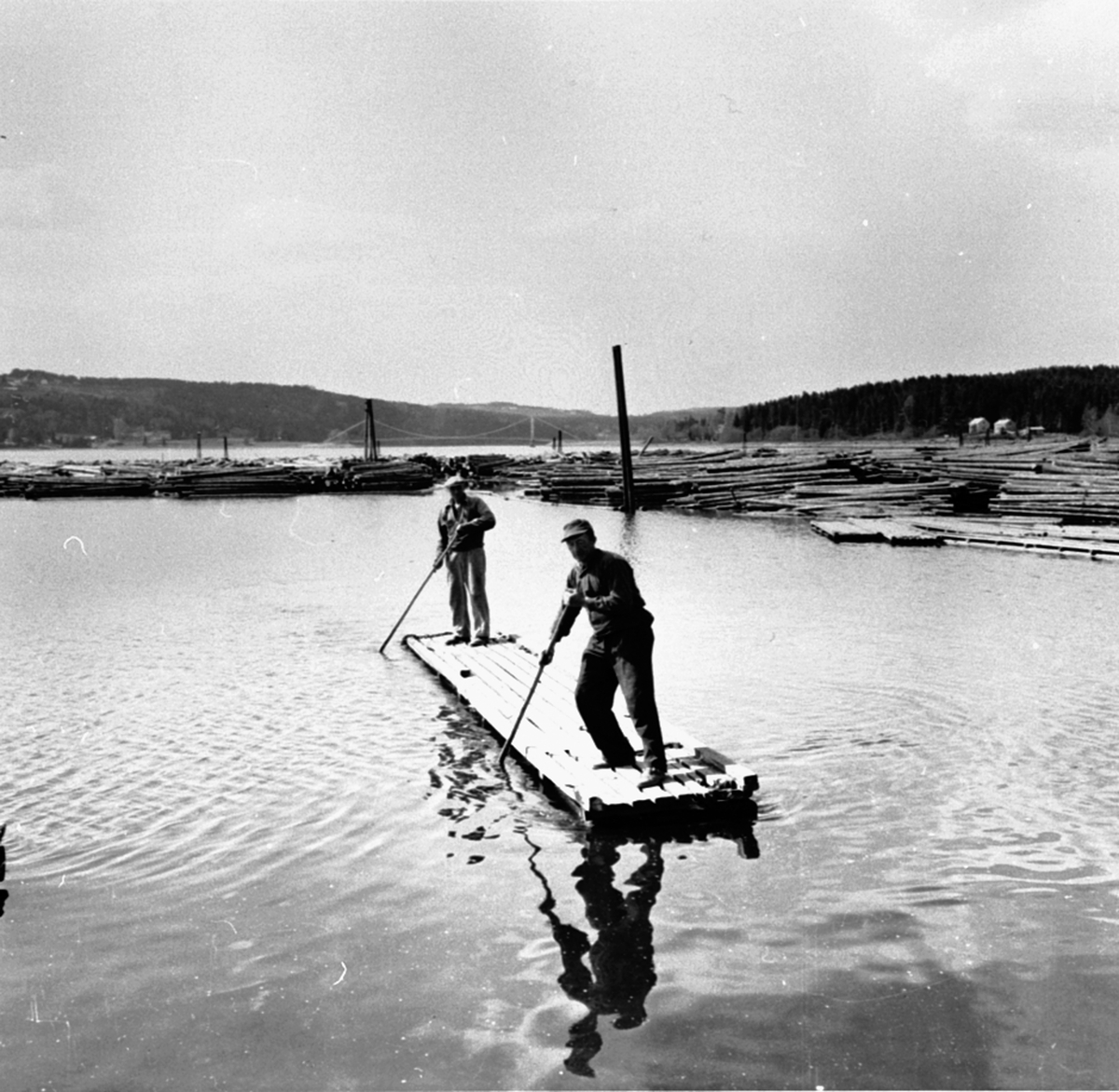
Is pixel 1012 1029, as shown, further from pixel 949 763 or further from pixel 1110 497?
pixel 1110 497

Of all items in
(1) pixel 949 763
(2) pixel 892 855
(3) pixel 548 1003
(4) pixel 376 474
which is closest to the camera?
(3) pixel 548 1003

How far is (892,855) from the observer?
6.95 m

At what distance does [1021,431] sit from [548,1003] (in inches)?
4129

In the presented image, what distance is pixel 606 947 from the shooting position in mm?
5766

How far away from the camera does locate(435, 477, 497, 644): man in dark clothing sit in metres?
12.9

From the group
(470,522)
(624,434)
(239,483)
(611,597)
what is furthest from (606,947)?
(239,483)

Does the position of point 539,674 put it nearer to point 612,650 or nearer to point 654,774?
point 612,650

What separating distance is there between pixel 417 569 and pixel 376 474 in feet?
117

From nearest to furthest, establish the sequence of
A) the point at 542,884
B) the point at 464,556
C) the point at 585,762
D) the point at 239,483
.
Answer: the point at 542,884, the point at 585,762, the point at 464,556, the point at 239,483

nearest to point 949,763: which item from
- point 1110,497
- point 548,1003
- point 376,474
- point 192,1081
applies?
point 548,1003

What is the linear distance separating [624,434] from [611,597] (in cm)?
3443

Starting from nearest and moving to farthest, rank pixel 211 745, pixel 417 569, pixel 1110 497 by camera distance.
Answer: pixel 211 745, pixel 417 569, pixel 1110 497

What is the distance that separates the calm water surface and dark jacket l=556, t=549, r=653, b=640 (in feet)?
4.64

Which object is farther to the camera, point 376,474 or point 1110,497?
point 376,474
